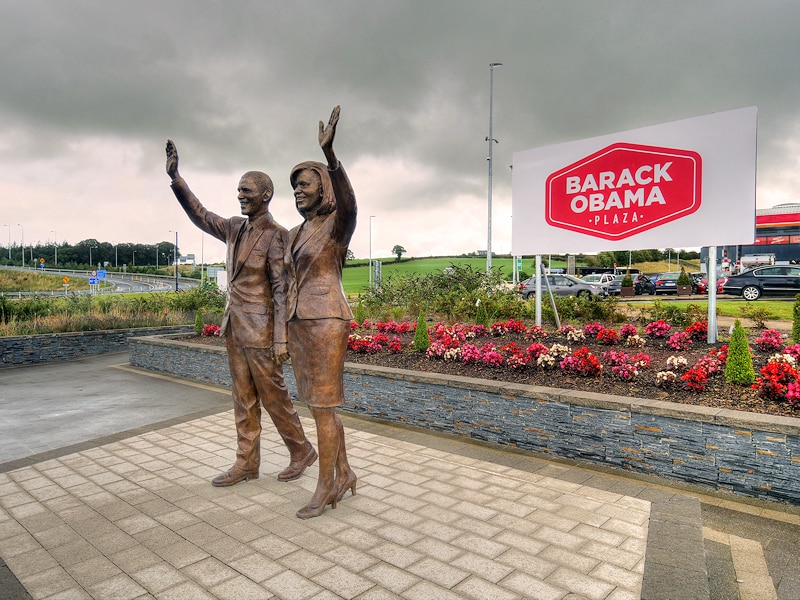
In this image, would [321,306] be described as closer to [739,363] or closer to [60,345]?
[739,363]

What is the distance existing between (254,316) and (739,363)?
15.6 feet

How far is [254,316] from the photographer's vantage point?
14.9ft

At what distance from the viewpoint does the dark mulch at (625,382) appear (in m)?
5.30

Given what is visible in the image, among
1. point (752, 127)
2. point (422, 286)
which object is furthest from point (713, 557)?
point (422, 286)

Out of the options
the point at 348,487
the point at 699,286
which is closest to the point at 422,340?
the point at 348,487

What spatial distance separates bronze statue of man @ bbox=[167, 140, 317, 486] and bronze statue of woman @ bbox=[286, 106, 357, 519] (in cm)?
37

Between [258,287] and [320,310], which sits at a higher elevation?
[258,287]

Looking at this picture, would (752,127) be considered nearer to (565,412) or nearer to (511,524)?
(565,412)

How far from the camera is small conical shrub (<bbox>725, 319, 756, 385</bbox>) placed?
5.50 meters

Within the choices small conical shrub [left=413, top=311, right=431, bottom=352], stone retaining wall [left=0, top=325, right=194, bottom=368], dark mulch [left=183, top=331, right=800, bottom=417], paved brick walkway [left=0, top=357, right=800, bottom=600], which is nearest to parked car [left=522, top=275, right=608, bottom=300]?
stone retaining wall [left=0, top=325, right=194, bottom=368]

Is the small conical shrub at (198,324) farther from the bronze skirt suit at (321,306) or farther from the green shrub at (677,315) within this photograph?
the green shrub at (677,315)

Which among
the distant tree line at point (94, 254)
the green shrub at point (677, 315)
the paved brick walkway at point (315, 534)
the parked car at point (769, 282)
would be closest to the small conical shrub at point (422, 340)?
the paved brick walkway at point (315, 534)

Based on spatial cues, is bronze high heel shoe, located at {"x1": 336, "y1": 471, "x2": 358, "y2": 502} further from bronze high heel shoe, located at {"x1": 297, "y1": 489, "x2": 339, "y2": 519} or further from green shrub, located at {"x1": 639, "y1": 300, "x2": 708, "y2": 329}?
green shrub, located at {"x1": 639, "y1": 300, "x2": 708, "y2": 329}

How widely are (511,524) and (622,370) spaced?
9.33 feet
